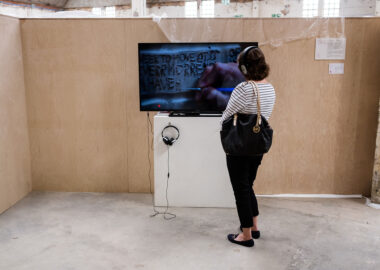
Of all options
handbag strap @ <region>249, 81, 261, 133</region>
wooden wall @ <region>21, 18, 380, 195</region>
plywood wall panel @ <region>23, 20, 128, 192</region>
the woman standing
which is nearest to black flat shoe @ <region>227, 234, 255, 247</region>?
the woman standing

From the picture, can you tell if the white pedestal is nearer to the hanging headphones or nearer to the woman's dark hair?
the hanging headphones

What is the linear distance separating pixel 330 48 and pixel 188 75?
143cm

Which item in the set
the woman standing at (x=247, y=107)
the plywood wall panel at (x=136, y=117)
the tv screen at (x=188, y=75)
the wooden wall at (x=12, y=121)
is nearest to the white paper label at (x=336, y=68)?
the tv screen at (x=188, y=75)

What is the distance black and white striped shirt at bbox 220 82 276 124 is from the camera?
7.30 feet

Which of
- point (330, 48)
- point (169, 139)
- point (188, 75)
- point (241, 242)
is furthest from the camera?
point (330, 48)

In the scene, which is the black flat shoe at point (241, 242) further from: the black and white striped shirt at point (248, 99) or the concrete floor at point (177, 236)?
the black and white striped shirt at point (248, 99)

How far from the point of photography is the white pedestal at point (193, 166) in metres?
3.17

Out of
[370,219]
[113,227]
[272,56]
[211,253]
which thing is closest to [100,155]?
[113,227]

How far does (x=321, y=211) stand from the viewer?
10.7ft

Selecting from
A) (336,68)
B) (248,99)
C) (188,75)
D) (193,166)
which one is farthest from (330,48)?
(193,166)

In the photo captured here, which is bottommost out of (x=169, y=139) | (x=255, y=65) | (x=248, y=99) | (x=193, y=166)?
(x=193, y=166)

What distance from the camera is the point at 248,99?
87.7 inches

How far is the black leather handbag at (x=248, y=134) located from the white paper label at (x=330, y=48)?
151 centimetres

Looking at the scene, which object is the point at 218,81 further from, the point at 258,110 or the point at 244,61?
the point at 258,110
